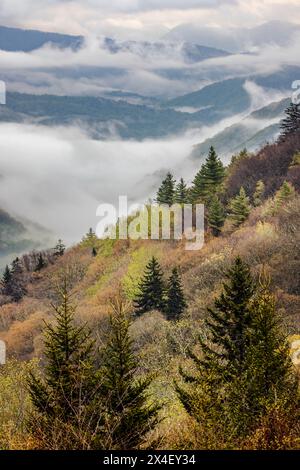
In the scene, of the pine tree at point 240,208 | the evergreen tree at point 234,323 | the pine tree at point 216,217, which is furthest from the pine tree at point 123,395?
the pine tree at point 216,217

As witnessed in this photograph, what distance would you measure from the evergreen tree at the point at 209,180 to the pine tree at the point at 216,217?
32.7 feet

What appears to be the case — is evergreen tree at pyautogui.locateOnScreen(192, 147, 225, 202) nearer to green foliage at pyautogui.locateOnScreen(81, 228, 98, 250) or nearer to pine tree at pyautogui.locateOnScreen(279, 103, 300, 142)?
pine tree at pyautogui.locateOnScreen(279, 103, 300, 142)

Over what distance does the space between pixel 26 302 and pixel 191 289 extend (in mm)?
44425

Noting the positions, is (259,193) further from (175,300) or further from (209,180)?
(175,300)

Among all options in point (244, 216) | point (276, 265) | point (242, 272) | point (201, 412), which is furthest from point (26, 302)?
point (201, 412)

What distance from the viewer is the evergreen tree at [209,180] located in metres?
107

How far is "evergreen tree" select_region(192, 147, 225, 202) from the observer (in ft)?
350

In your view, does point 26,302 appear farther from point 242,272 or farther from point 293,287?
point 242,272

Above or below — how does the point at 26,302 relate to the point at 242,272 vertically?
below

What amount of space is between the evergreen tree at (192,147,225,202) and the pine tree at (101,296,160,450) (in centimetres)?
8332

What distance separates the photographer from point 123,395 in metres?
23.1

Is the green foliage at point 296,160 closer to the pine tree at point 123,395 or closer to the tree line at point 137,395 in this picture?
the tree line at point 137,395

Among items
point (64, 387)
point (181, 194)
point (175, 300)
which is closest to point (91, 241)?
point (181, 194)
